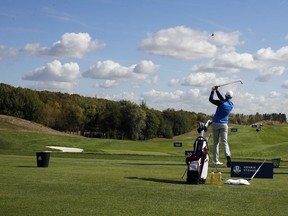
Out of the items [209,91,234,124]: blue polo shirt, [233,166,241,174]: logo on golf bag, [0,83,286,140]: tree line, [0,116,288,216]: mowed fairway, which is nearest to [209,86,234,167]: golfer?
[209,91,234,124]: blue polo shirt

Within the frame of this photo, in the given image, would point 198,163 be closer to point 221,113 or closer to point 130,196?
point 221,113

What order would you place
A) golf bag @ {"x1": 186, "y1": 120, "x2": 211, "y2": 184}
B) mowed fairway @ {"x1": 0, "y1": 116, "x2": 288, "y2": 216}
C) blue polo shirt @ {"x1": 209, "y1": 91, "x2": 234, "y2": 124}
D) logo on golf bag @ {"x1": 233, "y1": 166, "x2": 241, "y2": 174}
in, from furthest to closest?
logo on golf bag @ {"x1": 233, "y1": 166, "x2": 241, "y2": 174}, blue polo shirt @ {"x1": 209, "y1": 91, "x2": 234, "y2": 124}, golf bag @ {"x1": 186, "y1": 120, "x2": 211, "y2": 184}, mowed fairway @ {"x1": 0, "y1": 116, "x2": 288, "y2": 216}

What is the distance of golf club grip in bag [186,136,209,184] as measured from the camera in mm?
17375

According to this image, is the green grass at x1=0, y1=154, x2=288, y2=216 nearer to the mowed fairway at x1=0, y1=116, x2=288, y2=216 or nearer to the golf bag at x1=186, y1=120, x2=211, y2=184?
the mowed fairway at x1=0, y1=116, x2=288, y2=216

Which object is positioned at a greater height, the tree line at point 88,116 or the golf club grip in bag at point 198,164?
the tree line at point 88,116

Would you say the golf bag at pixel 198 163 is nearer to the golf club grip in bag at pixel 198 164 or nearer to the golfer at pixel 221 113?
the golf club grip in bag at pixel 198 164

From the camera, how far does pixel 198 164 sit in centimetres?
1734

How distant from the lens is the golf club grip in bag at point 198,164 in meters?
17.4

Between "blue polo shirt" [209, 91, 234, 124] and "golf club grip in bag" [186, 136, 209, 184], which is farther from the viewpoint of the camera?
"blue polo shirt" [209, 91, 234, 124]

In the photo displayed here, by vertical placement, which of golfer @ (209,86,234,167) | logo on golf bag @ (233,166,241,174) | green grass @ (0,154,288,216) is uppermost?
golfer @ (209,86,234,167)

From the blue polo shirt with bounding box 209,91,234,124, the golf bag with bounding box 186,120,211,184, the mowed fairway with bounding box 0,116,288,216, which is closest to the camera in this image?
the mowed fairway with bounding box 0,116,288,216

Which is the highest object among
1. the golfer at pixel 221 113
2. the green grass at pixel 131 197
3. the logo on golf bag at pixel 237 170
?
the golfer at pixel 221 113

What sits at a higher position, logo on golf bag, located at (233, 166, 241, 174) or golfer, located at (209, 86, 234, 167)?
golfer, located at (209, 86, 234, 167)

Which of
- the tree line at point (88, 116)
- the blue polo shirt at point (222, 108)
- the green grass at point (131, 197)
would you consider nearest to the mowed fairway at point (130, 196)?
the green grass at point (131, 197)
